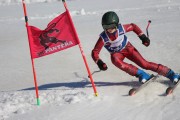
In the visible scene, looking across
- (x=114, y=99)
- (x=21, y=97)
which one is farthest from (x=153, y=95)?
(x=21, y=97)

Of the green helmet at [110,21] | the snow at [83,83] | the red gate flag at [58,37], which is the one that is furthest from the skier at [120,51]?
the red gate flag at [58,37]

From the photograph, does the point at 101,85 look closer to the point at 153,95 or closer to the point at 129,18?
the point at 153,95

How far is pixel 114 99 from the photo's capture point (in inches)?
221

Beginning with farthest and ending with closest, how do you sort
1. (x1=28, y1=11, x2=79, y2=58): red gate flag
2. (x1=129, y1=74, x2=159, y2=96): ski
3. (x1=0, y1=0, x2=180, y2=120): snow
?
(x1=28, y1=11, x2=79, y2=58): red gate flag → (x1=129, y1=74, x2=159, y2=96): ski → (x1=0, y1=0, x2=180, y2=120): snow

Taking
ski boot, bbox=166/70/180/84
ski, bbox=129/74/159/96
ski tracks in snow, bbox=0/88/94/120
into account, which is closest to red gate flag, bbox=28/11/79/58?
ski tracks in snow, bbox=0/88/94/120

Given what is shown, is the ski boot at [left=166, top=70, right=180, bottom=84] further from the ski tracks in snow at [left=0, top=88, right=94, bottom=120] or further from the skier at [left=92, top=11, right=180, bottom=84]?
the ski tracks in snow at [left=0, top=88, right=94, bottom=120]

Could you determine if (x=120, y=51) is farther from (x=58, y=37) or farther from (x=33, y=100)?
(x=33, y=100)

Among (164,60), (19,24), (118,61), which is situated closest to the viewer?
(118,61)

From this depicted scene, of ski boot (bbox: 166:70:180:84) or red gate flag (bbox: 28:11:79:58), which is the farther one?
ski boot (bbox: 166:70:180:84)

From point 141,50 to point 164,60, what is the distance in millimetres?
1706

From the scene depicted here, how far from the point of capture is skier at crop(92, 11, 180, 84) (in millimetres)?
6004

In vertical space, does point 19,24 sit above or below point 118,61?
below

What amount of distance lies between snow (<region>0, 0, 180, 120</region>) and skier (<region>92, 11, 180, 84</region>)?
10.7 inches

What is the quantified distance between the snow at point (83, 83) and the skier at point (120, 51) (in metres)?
0.27
